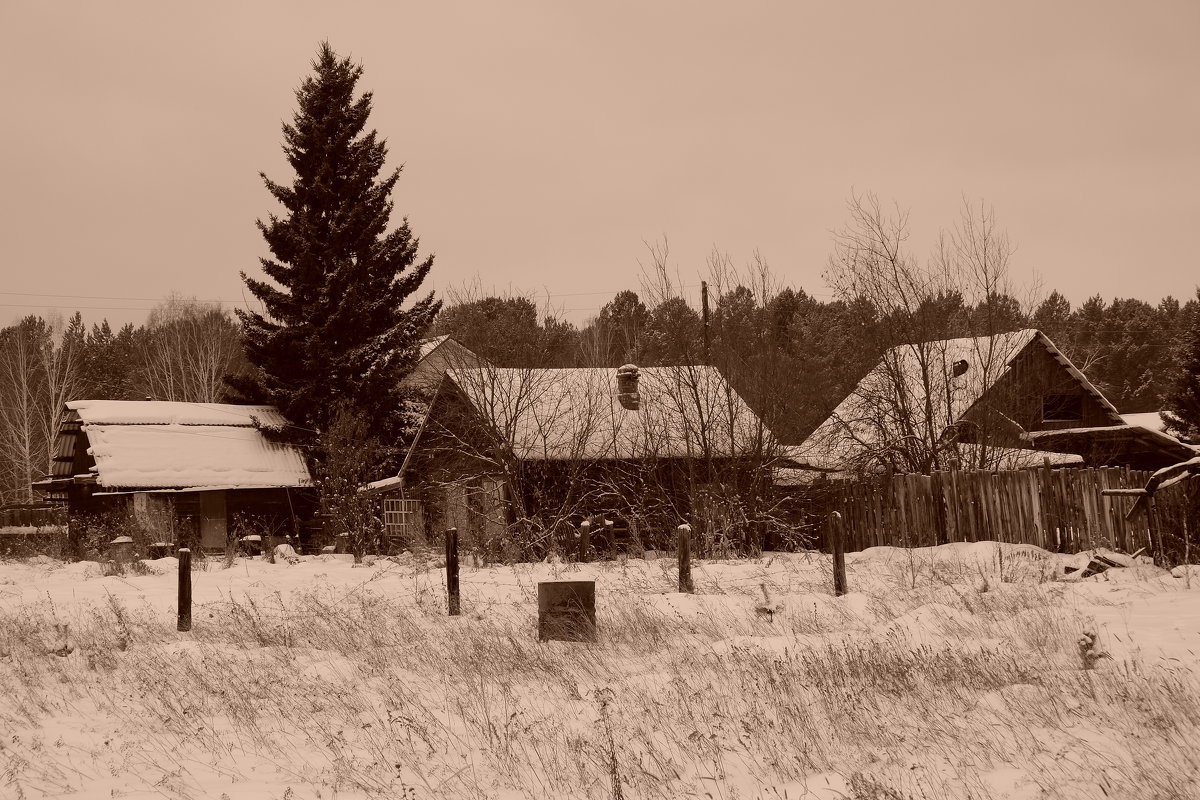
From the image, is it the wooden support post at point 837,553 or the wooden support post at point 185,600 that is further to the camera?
the wooden support post at point 837,553

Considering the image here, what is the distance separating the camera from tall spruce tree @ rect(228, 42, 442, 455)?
32594mm

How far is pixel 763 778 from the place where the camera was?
6.27 metres

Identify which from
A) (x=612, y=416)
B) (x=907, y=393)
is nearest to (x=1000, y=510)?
(x=907, y=393)

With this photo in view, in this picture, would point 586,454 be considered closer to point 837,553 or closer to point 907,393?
point 907,393

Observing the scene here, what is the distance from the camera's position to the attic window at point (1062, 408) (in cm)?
3238

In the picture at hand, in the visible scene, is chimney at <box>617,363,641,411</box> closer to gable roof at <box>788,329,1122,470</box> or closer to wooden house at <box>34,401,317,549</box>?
gable roof at <box>788,329,1122,470</box>

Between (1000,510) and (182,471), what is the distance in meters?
23.8

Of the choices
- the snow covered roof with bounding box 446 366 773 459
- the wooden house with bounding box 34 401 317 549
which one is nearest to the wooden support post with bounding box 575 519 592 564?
the snow covered roof with bounding box 446 366 773 459

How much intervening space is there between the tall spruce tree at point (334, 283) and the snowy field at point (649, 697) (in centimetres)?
2002

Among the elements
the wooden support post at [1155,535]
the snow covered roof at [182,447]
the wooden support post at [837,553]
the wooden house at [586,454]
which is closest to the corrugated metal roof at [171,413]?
the snow covered roof at [182,447]

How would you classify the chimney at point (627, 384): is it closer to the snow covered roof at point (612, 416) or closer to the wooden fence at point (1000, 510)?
the snow covered roof at point (612, 416)

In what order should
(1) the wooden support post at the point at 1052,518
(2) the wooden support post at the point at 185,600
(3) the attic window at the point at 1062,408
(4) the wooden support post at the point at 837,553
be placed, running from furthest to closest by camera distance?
(3) the attic window at the point at 1062,408
(1) the wooden support post at the point at 1052,518
(4) the wooden support post at the point at 837,553
(2) the wooden support post at the point at 185,600

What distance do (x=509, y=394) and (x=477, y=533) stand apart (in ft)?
14.4

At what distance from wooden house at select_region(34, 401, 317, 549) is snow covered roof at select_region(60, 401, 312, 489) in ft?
0.09
